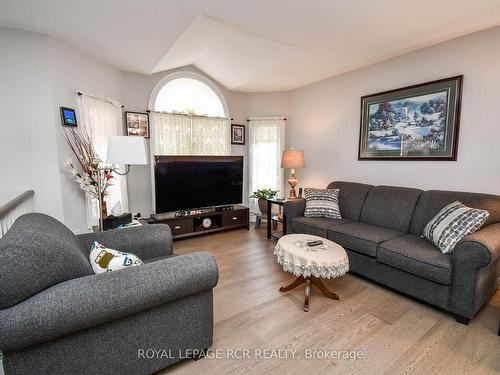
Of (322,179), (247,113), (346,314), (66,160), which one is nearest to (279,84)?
(247,113)

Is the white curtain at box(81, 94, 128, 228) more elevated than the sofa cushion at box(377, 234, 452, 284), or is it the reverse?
the white curtain at box(81, 94, 128, 228)

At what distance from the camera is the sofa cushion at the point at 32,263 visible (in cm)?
103

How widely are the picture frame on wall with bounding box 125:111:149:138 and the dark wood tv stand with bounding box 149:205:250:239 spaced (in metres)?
1.35

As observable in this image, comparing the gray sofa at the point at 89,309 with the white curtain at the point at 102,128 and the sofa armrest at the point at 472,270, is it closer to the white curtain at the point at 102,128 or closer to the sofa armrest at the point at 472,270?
the white curtain at the point at 102,128

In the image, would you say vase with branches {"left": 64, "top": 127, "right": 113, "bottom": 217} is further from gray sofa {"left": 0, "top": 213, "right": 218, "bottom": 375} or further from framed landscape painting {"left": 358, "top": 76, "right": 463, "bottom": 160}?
framed landscape painting {"left": 358, "top": 76, "right": 463, "bottom": 160}

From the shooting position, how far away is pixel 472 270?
1.88 metres

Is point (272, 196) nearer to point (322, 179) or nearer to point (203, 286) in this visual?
point (322, 179)

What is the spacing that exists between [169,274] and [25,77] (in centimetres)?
252

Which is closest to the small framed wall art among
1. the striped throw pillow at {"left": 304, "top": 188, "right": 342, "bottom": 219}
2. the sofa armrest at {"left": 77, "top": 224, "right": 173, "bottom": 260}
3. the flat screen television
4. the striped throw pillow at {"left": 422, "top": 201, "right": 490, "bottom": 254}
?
the flat screen television

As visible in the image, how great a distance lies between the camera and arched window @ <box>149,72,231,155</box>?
3.95 metres

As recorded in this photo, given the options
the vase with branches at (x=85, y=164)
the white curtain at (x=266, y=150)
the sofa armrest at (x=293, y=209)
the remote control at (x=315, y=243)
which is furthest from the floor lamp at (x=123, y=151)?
the white curtain at (x=266, y=150)

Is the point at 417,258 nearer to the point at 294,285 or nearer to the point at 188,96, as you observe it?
the point at 294,285

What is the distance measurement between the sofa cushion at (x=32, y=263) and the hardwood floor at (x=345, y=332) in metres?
0.87

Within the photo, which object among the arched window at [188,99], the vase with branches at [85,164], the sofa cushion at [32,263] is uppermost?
the arched window at [188,99]
